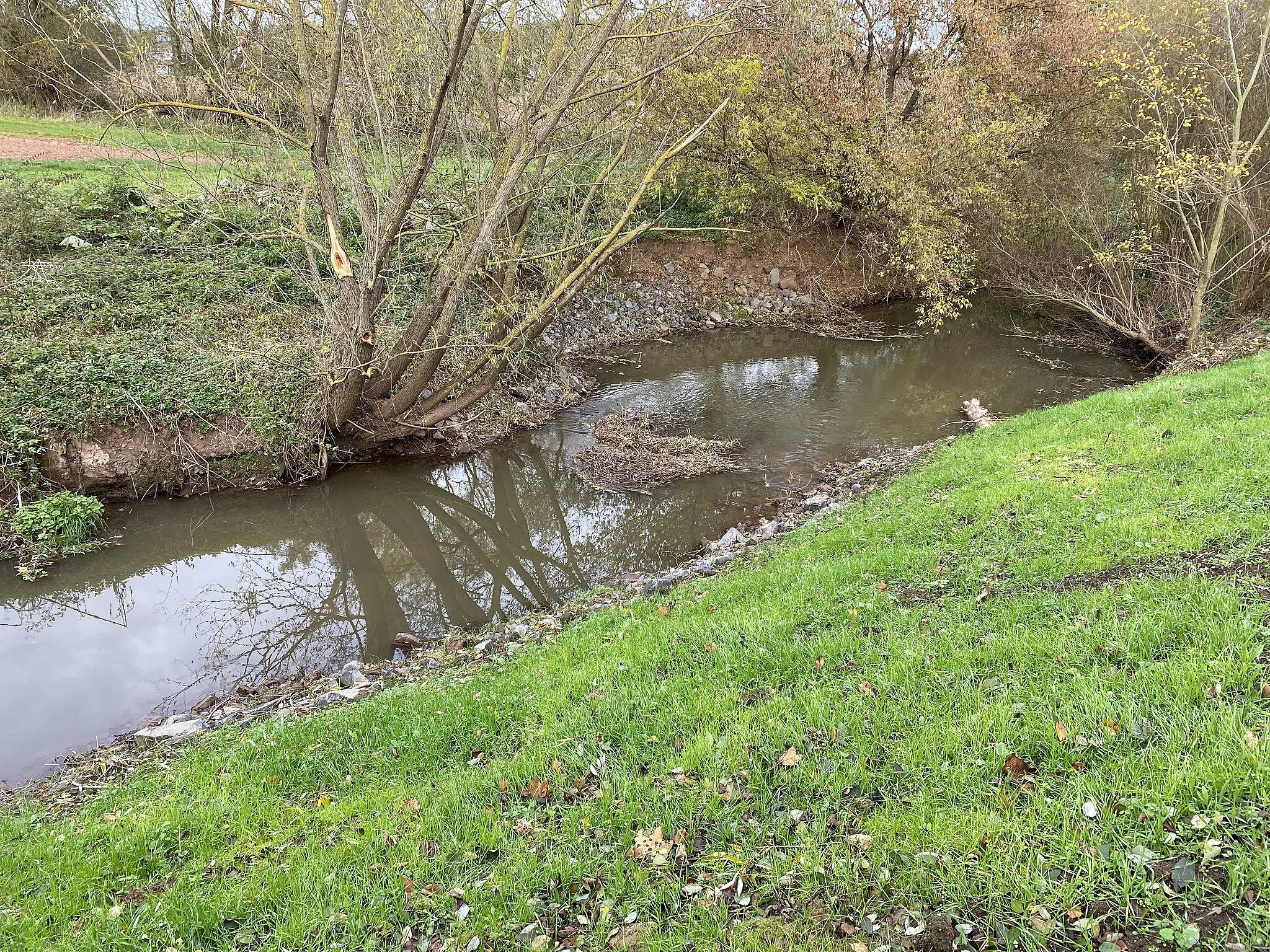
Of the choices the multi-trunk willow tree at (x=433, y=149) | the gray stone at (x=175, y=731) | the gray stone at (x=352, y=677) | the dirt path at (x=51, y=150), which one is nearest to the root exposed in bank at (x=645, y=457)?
the multi-trunk willow tree at (x=433, y=149)

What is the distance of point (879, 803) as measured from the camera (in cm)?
348

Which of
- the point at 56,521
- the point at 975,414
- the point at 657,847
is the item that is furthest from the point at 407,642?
the point at 975,414

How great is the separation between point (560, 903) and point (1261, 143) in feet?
73.0

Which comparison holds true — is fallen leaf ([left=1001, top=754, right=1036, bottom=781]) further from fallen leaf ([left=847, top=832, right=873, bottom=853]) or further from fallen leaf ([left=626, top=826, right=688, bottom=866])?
fallen leaf ([left=626, top=826, right=688, bottom=866])

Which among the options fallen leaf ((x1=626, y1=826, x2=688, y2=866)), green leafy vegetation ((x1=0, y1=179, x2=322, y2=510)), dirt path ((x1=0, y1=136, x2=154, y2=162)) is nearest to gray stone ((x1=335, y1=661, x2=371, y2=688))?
fallen leaf ((x1=626, y1=826, x2=688, y2=866))

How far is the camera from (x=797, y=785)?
3.73 m

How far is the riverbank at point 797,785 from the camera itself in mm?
2885

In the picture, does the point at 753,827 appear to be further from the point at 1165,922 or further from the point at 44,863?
the point at 44,863

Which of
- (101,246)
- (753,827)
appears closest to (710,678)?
(753,827)

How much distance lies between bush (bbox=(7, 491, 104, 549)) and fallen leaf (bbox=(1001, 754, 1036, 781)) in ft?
38.9

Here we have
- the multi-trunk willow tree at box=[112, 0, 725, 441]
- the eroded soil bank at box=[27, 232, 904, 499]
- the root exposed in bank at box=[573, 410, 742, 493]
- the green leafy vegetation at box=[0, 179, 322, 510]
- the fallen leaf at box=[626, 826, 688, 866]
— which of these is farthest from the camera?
the root exposed in bank at box=[573, 410, 742, 493]

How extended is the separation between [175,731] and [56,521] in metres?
5.55

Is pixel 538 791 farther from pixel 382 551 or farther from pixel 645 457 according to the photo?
pixel 645 457

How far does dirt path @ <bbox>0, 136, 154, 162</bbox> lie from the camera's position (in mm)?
17844
